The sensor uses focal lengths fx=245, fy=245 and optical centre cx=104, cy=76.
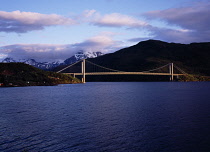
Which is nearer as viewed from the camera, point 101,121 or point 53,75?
point 101,121

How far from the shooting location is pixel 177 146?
20422mm

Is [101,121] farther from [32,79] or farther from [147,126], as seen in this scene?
[32,79]

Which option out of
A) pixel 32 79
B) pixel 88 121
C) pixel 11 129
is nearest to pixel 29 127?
pixel 11 129

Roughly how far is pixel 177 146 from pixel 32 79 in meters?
136

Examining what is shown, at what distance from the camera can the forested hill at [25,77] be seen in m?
136

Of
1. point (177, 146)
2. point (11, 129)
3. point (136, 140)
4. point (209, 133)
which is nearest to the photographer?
point (177, 146)

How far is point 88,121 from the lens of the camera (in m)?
30.9

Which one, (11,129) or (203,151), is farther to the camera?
(11,129)

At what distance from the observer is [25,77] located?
14612 centimetres

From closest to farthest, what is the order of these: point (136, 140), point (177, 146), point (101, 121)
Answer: point (177, 146)
point (136, 140)
point (101, 121)

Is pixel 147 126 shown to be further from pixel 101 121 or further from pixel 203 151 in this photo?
pixel 203 151

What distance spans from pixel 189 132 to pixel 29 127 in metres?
17.1

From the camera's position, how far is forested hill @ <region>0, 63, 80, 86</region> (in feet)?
448

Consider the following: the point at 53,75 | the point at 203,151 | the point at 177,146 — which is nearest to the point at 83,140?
the point at 177,146
